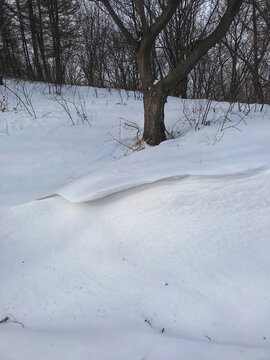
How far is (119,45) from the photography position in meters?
11.2

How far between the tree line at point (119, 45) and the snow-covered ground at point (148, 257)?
20.4 ft

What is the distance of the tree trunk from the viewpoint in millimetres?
3166

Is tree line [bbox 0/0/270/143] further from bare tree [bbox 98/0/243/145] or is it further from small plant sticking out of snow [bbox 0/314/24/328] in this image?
small plant sticking out of snow [bbox 0/314/24/328]

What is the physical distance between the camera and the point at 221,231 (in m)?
1.72

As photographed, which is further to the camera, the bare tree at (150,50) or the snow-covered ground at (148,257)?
the bare tree at (150,50)

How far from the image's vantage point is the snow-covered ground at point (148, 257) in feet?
4.26

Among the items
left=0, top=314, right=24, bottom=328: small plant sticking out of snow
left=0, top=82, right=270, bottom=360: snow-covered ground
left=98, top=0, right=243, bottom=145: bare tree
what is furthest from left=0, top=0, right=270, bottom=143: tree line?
left=0, top=314, right=24, bottom=328: small plant sticking out of snow

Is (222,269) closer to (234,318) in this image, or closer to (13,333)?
(234,318)

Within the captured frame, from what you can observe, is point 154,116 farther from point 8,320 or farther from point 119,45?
point 119,45

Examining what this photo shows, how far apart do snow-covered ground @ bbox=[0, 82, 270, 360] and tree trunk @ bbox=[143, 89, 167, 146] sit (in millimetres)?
487

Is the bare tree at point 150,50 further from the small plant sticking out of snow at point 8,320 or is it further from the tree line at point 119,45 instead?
the tree line at point 119,45

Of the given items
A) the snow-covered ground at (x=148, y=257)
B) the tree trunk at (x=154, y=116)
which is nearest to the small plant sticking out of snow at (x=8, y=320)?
the snow-covered ground at (x=148, y=257)

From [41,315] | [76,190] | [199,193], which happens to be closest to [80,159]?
[76,190]

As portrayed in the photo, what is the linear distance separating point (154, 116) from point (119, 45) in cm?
943
